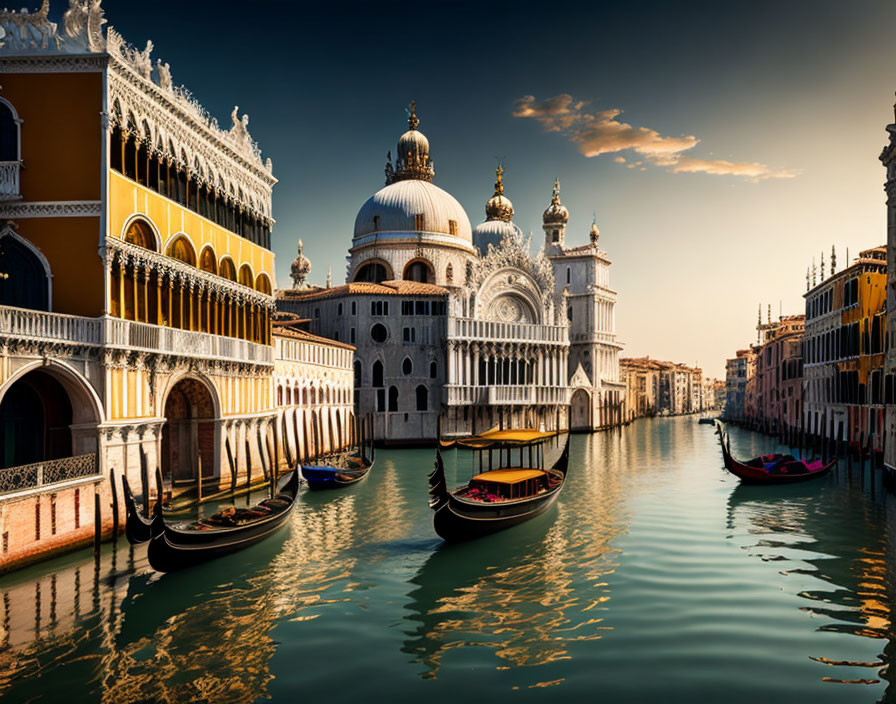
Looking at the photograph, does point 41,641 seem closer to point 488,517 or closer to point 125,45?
point 488,517

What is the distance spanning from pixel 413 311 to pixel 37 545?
2747cm

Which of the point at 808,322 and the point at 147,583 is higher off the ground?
the point at 808,322

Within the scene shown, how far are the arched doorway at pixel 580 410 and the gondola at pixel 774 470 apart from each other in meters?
24.8

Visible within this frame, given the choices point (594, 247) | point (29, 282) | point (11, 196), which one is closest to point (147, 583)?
point (29, 282)

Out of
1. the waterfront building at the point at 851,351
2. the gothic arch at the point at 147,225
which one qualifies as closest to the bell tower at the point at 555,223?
the waterfront building at the point at 851,351

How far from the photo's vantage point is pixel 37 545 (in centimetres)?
1273

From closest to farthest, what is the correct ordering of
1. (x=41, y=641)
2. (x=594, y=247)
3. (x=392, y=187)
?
(x=41, y=641), (x=392, y=187), (x=594, y=247)

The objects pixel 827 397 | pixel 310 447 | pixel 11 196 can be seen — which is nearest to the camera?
pixel 11 196

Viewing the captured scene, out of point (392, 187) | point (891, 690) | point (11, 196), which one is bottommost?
point (891, 690)

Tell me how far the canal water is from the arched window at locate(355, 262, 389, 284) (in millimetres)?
29175

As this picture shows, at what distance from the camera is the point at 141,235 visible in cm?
1686

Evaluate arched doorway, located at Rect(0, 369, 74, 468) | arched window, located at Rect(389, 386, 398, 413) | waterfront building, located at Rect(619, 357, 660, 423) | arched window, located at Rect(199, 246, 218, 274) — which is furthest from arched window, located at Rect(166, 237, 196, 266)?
waterfront building, located at Rect(619, 357, 660, 423)

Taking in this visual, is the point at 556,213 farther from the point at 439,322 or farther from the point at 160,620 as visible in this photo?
the point at 160,620

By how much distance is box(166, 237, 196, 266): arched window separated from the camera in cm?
1837
